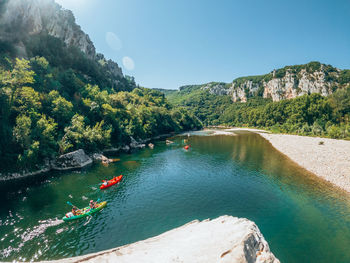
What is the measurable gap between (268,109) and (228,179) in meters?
130

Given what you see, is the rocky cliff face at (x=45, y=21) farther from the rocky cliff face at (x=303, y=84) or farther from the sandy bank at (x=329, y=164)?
the rocky cliff face at (x=303, y=84)

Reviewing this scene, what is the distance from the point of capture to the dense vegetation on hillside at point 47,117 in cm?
3494

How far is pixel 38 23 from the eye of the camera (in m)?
75.4

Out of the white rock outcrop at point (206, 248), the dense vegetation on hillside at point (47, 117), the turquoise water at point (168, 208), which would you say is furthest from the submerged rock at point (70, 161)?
the white rock outcrop at point (206, 248)

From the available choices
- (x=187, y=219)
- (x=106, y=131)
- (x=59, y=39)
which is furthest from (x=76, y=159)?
(x=59, y=39)

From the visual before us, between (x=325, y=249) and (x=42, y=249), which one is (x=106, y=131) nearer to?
(x=42, y=249)

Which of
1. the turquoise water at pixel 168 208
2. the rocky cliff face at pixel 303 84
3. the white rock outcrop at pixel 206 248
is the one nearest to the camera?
the white rock outcrop at pixel 206 248

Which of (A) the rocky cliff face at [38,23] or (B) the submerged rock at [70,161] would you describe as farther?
(A) the rocky cliff face at [38,23]

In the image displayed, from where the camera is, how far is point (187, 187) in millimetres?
30375

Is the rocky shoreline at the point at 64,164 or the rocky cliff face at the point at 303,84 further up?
the rocky cliff face at the point at 303,84

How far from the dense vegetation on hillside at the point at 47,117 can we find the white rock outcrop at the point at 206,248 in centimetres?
3231

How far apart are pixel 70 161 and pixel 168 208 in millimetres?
30247

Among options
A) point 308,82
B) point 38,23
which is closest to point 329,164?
point 38,23

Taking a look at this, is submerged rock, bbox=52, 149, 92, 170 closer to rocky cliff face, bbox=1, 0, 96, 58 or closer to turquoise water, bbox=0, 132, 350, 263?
turquoise water, bbox=0, 132, 350, 263
